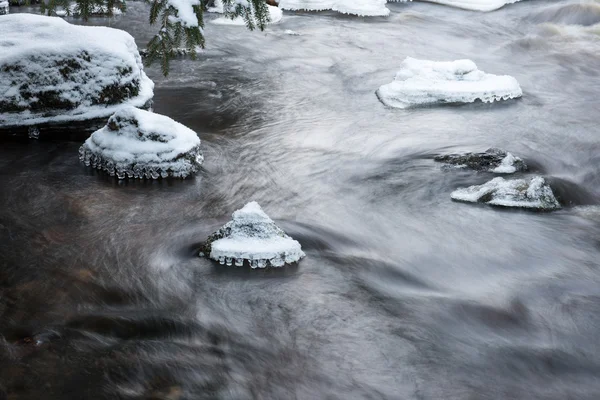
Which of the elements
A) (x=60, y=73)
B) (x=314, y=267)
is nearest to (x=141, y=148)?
(x=60, y=73)

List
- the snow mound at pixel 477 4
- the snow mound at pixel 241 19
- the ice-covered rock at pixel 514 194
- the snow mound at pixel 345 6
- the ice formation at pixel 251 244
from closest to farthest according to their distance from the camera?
the ice formation at pixel 251 244 → the ice-covered rock at pixel 514 194 → the snow mound at pixel 241 19 → the snow mound at pixel 345 6 → the snow mound at pixel 477 4

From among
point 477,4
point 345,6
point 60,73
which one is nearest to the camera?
point 60,73

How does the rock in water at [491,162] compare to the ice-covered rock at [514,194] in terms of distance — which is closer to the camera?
the ice-covered rock at [514,194]

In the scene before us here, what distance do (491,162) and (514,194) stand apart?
3.36 feet

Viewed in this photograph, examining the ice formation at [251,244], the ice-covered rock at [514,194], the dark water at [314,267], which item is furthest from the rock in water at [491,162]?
the ice formation at [251,244]

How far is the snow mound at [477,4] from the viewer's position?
1658cm

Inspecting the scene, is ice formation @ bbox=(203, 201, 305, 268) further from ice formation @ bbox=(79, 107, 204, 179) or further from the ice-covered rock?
the ice-covered rock

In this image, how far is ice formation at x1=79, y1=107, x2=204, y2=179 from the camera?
22.8 feet

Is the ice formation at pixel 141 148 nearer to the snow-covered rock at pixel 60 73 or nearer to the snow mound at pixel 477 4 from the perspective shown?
the snow-covered rock at pixel 60 73

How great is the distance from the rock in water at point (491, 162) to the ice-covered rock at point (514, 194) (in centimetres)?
57

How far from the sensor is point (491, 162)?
7.79 m

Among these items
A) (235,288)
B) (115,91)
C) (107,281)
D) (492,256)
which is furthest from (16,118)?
(492,256)

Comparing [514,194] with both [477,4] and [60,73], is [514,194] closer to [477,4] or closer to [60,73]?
Answer: [60,73]

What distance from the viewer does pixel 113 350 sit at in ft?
14.3
